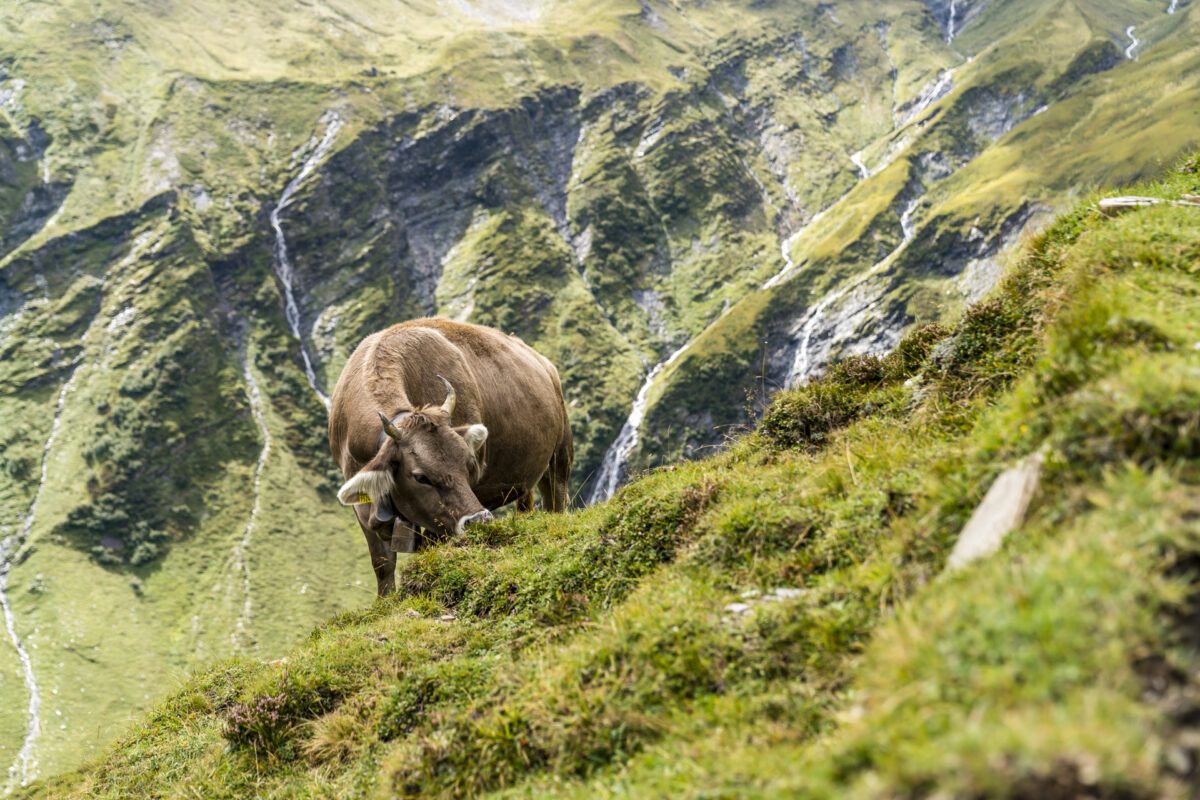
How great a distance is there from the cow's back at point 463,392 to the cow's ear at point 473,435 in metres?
1.06

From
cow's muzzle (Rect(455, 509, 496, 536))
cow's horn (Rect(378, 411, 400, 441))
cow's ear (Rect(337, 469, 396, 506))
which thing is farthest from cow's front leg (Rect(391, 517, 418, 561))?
cow's horn (Rect(378, 411, 400, 441))

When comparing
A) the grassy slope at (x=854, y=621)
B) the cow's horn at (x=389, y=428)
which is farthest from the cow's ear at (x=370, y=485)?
the grassy slope at (x=854, y=621)

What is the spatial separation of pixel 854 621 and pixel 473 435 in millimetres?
9224

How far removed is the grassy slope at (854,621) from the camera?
2918 mm

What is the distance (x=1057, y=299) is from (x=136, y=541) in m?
227

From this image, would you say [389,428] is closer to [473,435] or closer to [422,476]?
[422,476]

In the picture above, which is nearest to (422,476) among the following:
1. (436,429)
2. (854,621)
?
(436,429)

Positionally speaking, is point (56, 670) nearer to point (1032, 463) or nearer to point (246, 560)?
point (246, 560)

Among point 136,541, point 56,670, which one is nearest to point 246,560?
point 136,541

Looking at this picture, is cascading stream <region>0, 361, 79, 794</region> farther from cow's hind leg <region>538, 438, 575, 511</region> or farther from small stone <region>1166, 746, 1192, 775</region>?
small stone <region>1166, 746, 1192, 775</region>

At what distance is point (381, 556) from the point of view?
42.8 feet

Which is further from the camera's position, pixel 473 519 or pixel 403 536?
pixel 403 536

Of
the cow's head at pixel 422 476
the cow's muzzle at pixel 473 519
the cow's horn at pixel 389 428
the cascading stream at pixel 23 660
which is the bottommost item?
the cascading stream at pixel 23 660

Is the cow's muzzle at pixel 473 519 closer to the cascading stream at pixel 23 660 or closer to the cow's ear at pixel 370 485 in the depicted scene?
the cow's ear at pixel 370 485
